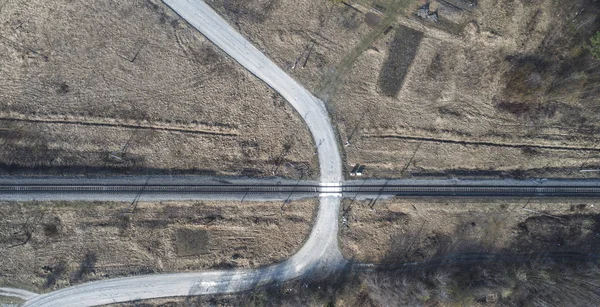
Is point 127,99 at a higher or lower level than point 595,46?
lower

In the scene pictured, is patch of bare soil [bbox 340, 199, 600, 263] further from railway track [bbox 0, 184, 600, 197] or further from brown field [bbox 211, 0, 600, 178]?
brown field [bbox 211, 0, 600, 178]

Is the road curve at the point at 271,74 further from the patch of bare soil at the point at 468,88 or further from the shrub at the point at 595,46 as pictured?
the shrub at the point at 595,46

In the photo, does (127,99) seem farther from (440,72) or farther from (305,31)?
(440,72)

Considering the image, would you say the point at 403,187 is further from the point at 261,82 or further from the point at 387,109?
the point at 261,82

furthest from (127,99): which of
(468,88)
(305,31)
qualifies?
(468,88)

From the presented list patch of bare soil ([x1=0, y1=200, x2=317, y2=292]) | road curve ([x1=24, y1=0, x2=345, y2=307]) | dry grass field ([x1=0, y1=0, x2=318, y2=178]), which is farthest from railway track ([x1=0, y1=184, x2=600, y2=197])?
road curve ([x1=24, y1=0, x2=345, y2=307])
